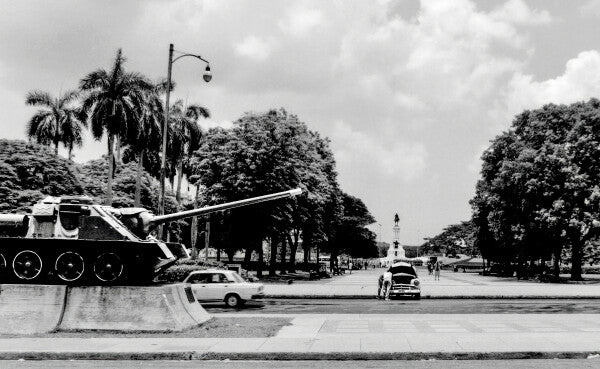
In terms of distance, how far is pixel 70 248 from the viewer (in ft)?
53.2

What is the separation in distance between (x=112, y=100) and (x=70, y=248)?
3225 cm

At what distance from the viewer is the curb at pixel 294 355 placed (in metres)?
12.4

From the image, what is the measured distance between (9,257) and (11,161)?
26879 millimetres

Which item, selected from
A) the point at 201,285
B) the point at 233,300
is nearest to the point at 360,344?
the point at 233,300

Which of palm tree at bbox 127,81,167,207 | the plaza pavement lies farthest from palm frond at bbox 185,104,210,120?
the plaza pavement

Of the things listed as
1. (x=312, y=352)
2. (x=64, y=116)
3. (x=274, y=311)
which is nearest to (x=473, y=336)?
(x=312, y=352)

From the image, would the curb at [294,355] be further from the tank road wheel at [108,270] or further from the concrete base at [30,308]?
the tank road wheel at [108,270]

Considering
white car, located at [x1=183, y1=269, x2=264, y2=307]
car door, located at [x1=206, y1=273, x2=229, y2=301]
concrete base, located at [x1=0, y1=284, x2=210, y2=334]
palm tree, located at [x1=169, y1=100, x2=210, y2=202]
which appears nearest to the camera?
concrete base, located at [x1=0, y1=284, x2=210, y2=334]

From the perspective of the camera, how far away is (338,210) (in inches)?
2611

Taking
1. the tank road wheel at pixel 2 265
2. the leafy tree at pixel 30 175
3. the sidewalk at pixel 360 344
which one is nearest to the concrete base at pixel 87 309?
the tank road wheel at pixel 2 265

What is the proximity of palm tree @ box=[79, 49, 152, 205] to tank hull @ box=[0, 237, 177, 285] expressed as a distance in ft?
101

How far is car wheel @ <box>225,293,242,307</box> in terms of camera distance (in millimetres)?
25734

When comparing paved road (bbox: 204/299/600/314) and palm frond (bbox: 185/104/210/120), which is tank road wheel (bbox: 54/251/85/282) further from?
palm frond (bbox: 185/104/210/120)

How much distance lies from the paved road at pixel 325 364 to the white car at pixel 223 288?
13394 mm
